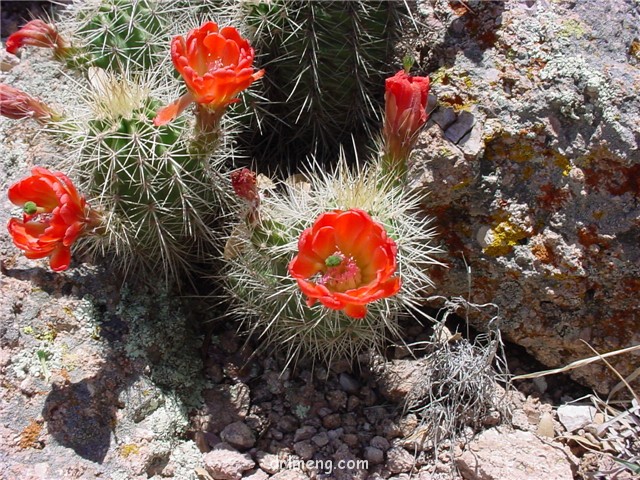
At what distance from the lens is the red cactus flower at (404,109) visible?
7.39 ft

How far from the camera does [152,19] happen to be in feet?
8.70

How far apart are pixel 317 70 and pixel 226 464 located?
4.74 ft

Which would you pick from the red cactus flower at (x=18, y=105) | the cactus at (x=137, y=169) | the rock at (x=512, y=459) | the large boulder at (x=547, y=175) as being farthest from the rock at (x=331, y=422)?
the red cactus flower at (x=18, y=105)

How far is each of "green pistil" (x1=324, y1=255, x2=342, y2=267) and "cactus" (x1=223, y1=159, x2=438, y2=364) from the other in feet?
0.93

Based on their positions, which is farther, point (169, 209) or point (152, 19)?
point (152, 19)

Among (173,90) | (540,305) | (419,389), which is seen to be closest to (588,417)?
(540,305)

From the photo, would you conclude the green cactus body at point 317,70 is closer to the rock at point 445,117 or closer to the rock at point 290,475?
the rock at point 445,117

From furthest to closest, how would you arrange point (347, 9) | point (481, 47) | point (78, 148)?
point (481, 47)
point (347, 9)
point (78, 148)

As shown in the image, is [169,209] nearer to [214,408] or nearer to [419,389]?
[214,408]

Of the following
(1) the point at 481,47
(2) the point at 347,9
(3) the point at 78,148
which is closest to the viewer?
(3) the point at 78,148

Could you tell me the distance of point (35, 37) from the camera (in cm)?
259

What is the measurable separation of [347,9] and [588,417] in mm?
1712

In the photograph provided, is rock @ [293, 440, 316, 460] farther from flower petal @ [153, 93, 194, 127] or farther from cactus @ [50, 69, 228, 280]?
flower petal @ [153, 93, 194, 127]

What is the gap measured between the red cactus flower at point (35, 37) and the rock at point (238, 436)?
159 cm
